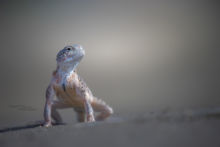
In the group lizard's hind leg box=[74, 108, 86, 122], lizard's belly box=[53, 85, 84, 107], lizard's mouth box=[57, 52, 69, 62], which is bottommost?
lizard's hind leg box=[74, 108, 86, 122]

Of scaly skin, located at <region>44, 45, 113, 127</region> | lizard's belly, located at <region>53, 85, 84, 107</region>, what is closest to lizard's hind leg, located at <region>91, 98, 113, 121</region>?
scaly skin, located at <region>44, 45, 113, 127</region>

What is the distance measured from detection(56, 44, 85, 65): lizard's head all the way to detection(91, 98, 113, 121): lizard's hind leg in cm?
170

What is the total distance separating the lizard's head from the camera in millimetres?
9289

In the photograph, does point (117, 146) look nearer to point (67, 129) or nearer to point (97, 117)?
point (67, 129)

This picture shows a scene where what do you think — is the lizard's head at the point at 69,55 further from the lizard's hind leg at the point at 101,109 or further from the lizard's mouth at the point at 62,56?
the lizard's hind leg at the point at 101,109

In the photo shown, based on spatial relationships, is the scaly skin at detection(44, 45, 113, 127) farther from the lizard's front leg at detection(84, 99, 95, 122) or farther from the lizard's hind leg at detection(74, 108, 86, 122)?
the lizard's hind leg at detection(74, 108, 86, 122)

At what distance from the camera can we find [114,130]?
6.00 m

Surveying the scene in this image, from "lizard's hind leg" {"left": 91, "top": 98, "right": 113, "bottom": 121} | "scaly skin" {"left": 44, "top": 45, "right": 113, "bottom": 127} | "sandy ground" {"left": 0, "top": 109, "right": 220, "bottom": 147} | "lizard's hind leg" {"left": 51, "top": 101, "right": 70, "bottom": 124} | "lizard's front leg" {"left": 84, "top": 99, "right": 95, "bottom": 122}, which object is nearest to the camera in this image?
"sandy ground" {"left": 0, "top": 109, "right": 220, "bottom": 147}

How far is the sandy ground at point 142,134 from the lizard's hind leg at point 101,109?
378 cm

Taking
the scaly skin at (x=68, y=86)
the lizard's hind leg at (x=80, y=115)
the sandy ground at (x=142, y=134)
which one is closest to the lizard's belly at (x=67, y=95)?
the scaly skin at (x=68, y=86)

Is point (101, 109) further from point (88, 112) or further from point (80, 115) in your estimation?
point (88, 112)

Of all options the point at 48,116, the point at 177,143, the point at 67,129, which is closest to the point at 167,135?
the point at 177,143

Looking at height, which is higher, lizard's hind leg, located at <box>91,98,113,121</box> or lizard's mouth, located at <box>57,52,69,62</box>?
lizard's mouth, located at <box>57,52,69,62</box>

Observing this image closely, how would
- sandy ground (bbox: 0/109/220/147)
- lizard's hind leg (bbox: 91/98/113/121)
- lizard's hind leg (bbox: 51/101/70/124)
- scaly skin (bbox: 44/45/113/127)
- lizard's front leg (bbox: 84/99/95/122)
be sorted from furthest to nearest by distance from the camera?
lizard's hind leg (bbox: 91/98/113/121) < lizard's hind leg (bbox: 51/101/70/124) < scaly skin (bbox: 44/45/113/127) < lizard's front leg (bbox: 84/99/95/122) < sandy ground (bbox: 0/109/220/147)
